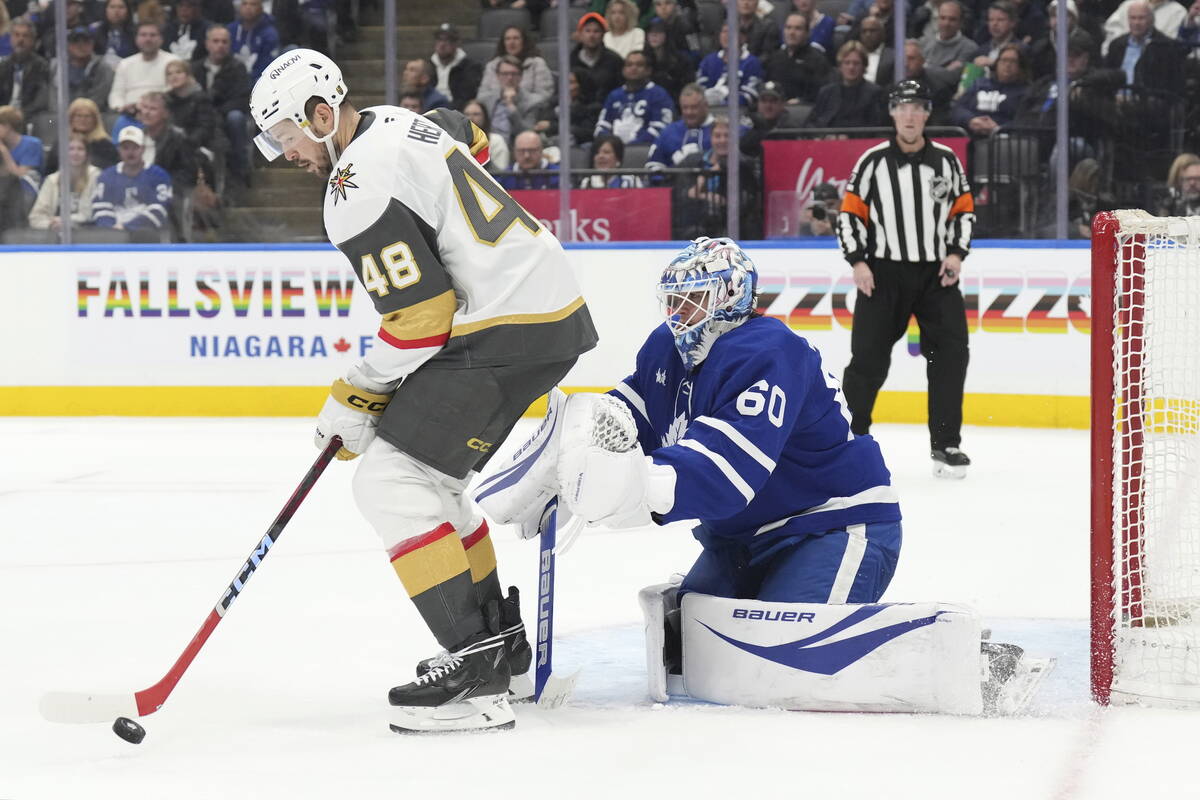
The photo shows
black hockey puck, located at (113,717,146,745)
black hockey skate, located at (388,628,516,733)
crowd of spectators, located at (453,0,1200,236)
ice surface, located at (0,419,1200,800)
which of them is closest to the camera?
ice surface, located at (0,419,1200,800)

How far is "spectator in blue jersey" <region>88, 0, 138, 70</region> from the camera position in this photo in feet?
25.6

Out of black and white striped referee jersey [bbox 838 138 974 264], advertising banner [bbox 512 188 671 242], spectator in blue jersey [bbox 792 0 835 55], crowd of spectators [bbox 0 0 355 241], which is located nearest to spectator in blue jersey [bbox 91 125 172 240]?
crowd of spectators [bbox 0 0 355 241]

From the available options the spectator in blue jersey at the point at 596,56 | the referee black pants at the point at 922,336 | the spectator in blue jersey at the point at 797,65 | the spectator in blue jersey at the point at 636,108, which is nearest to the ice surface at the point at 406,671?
the referee black pants at the point at 922,336

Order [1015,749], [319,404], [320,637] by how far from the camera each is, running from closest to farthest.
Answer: [1015,749]
[320,637]
[319,404]

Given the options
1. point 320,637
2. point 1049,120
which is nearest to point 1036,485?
point 1049,120

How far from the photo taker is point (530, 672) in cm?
294

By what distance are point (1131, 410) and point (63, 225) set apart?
19.5ft

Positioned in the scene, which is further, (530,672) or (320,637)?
(320,637)

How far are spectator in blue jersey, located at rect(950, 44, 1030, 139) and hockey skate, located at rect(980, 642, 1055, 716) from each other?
14.8 ft

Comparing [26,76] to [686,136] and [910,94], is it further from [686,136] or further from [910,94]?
[910,94]

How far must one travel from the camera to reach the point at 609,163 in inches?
296

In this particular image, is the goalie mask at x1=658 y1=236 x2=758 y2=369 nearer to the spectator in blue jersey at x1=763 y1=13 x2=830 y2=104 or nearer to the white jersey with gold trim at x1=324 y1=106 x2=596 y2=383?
the white jersey with gold trim at x1=324 y1=106 x2=596 y2=383

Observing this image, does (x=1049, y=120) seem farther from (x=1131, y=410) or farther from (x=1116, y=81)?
(x=1131, y=410)

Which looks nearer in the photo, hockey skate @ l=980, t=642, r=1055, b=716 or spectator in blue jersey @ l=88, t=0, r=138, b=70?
hockey skate @ l=980, t=642, r=1055, b=716
